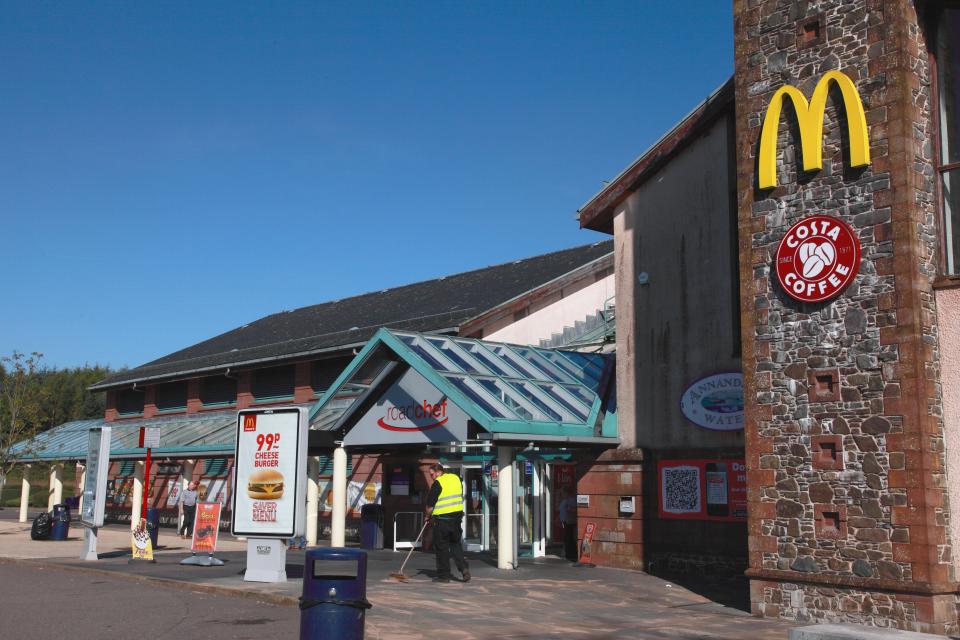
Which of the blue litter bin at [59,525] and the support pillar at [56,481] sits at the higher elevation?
the support pillar at [56,481]

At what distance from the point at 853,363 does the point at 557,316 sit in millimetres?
16790

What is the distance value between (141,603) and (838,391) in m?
10.0

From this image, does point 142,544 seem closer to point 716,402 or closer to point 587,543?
point 587,543

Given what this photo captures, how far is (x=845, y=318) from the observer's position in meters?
13.3

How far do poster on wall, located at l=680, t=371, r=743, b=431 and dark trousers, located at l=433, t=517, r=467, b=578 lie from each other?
511cm

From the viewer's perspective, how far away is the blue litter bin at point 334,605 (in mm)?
8578

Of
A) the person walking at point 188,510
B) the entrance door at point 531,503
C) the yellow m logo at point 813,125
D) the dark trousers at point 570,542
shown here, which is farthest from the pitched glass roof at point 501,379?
the person walking at point 188,510

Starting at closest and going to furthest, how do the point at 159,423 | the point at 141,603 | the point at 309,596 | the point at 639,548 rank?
the point at 309,596, the point at 141,603, the point at 639,548, the point at 159,423

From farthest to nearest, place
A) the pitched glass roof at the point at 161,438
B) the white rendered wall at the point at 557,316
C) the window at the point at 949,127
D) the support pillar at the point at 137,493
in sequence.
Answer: the pitched glass roof at the point at 161,438 → the support pillar at the point at 137,493 → the white rendered wall at the point at 557,316 → the window at the point at 949,127

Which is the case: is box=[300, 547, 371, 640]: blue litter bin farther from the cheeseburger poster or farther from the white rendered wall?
the white rendered wall

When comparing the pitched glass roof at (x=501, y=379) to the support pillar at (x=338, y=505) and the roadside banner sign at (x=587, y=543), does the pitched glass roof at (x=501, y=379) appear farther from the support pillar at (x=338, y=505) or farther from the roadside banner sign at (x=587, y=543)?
the roadside banner sign at (x=587, y=543)

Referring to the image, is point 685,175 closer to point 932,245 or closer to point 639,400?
point 639,400

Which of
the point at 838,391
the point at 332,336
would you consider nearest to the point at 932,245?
the point at 838,391

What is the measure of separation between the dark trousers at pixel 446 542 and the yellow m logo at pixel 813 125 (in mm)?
7385
